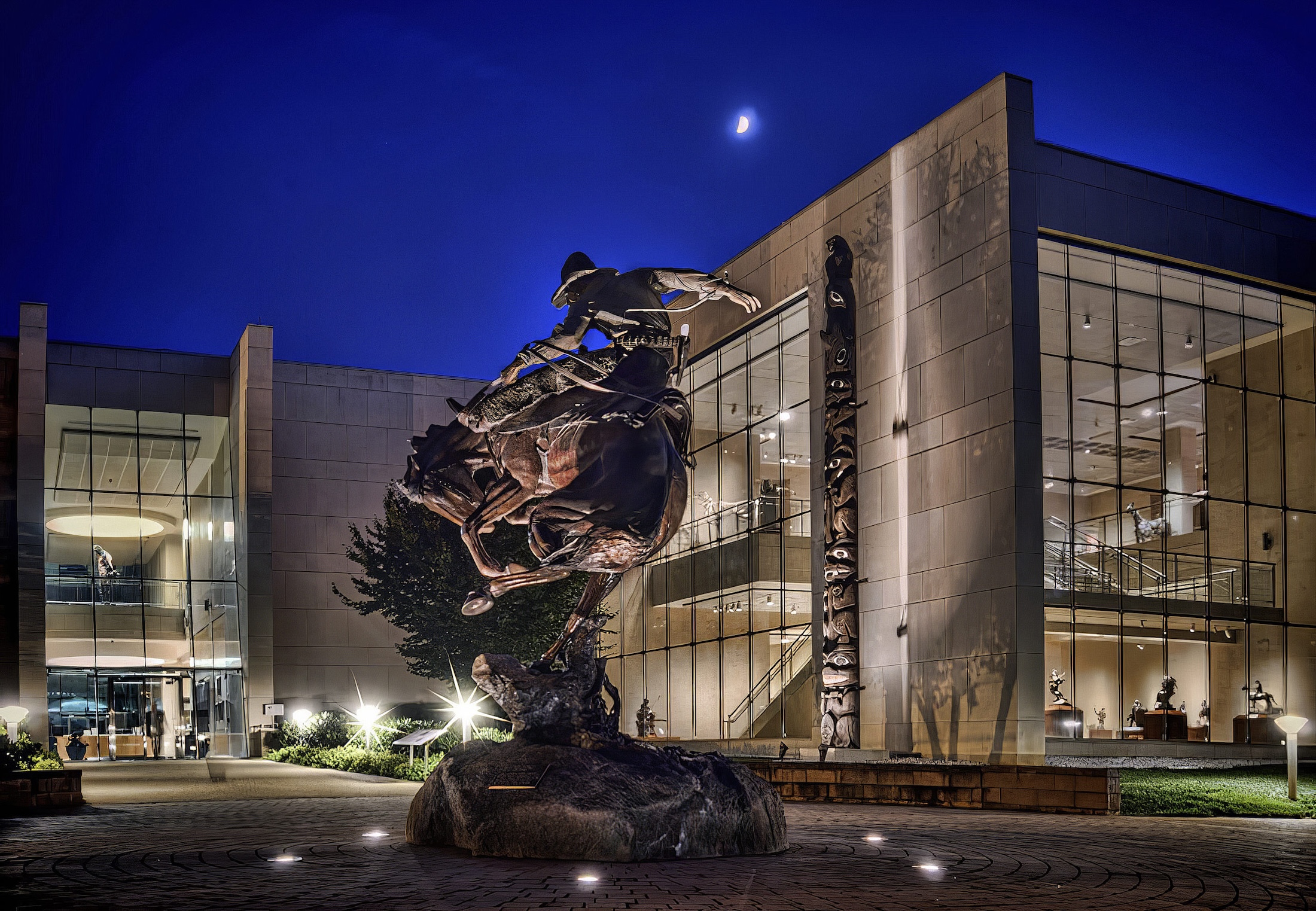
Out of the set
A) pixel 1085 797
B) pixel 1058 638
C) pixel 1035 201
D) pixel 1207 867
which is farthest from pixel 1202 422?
pixel 1207 867

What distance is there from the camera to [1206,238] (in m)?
27.4

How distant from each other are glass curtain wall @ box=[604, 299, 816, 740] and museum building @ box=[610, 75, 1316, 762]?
0.10m

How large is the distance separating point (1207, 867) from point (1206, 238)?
21.3m

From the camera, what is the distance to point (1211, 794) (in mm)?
17281

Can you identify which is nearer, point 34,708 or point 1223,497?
point 1223,497

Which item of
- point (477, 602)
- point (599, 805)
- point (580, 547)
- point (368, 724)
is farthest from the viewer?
point (368, 724)

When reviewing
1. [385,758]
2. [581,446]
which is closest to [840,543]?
[385,758]

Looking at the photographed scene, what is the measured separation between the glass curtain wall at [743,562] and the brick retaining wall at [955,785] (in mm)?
14221

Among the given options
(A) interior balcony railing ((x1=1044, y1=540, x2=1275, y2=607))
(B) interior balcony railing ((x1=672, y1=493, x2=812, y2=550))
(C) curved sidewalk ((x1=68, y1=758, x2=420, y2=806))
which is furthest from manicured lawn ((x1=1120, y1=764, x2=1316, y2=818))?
(B) interior balcony railing ((x1=672, y1=493, x2=812, y2=550))

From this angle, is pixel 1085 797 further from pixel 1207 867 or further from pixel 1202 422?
pixel 1202 422

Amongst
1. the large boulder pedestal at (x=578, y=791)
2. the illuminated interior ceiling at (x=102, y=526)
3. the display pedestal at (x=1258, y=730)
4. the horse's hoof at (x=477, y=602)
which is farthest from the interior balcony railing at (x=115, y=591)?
the large boulder pedestal at (x=578, y=791)

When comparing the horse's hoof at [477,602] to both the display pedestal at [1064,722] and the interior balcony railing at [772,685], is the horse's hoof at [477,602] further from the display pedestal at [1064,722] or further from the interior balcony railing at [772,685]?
the interior balcony railing at [772,685]

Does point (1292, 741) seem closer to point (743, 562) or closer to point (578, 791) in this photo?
point (578, 791)

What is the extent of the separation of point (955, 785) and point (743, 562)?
58.3 feet
